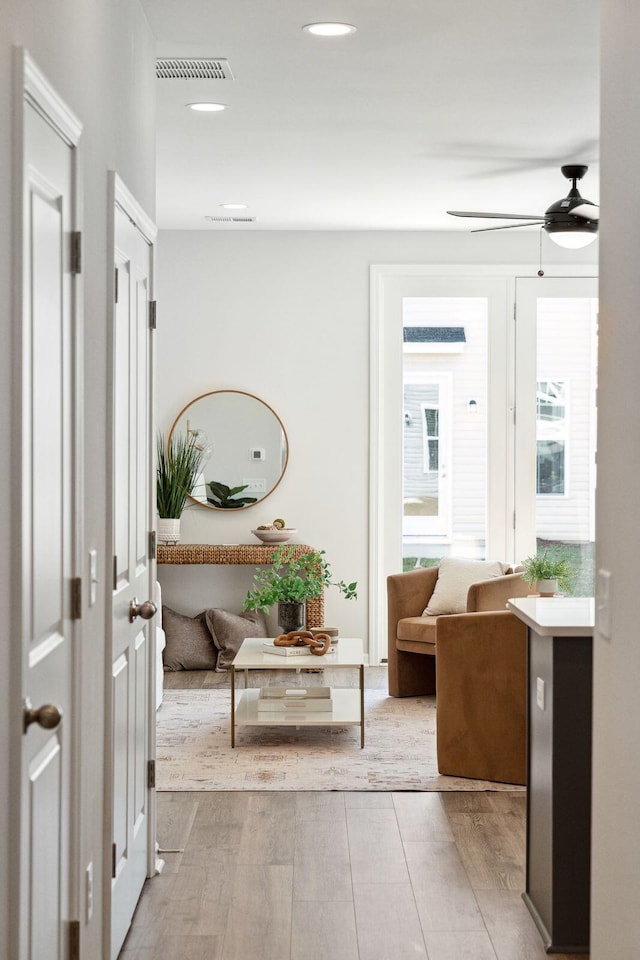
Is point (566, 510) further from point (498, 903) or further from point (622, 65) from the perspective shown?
point (622, 65)

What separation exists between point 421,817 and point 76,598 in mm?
2343

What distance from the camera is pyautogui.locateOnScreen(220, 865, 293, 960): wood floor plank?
2.98 m

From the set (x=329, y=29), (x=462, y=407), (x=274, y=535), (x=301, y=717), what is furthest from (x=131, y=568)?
(x=462, y=407)

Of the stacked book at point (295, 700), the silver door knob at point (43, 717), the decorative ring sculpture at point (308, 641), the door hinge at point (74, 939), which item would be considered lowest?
the stacked book at point (295, 700)

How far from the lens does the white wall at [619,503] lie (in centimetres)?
194

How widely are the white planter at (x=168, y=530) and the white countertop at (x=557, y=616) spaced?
3.85m

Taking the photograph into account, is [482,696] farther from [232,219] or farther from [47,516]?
[232,219]

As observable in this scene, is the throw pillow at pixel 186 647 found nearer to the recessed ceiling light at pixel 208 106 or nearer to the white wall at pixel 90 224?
the recessed ceiling light at pixel 208 106

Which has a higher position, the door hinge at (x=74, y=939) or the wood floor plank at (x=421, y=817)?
the door hinge at (x=74, y=939)

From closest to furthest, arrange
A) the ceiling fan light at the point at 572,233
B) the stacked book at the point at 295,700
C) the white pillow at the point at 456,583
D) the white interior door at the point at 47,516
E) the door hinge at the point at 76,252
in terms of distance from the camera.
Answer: the white interior door at the point at 47,516
the door hinge at the point at 76,252
the ceiling fan light at the point at 572,233
the stacked book at the point at 295,700
the white pillow at the point at 456,583

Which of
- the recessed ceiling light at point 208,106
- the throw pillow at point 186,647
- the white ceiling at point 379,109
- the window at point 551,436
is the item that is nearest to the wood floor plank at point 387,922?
the white ceiling at point 379,109

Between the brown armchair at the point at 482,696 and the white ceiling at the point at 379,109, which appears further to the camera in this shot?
the brown armchair at the point at 482,696

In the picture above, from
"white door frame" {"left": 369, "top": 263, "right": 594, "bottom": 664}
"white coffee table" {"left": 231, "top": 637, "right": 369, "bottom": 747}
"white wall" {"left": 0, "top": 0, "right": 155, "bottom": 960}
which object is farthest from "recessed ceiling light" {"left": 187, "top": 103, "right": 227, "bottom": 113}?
"white door frame" {"left": 369, "top": 263, "right": 594, "bottom": 664}

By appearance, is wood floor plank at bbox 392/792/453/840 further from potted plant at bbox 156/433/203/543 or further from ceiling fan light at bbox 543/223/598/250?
potted plant at bbox 156/433/203/543
